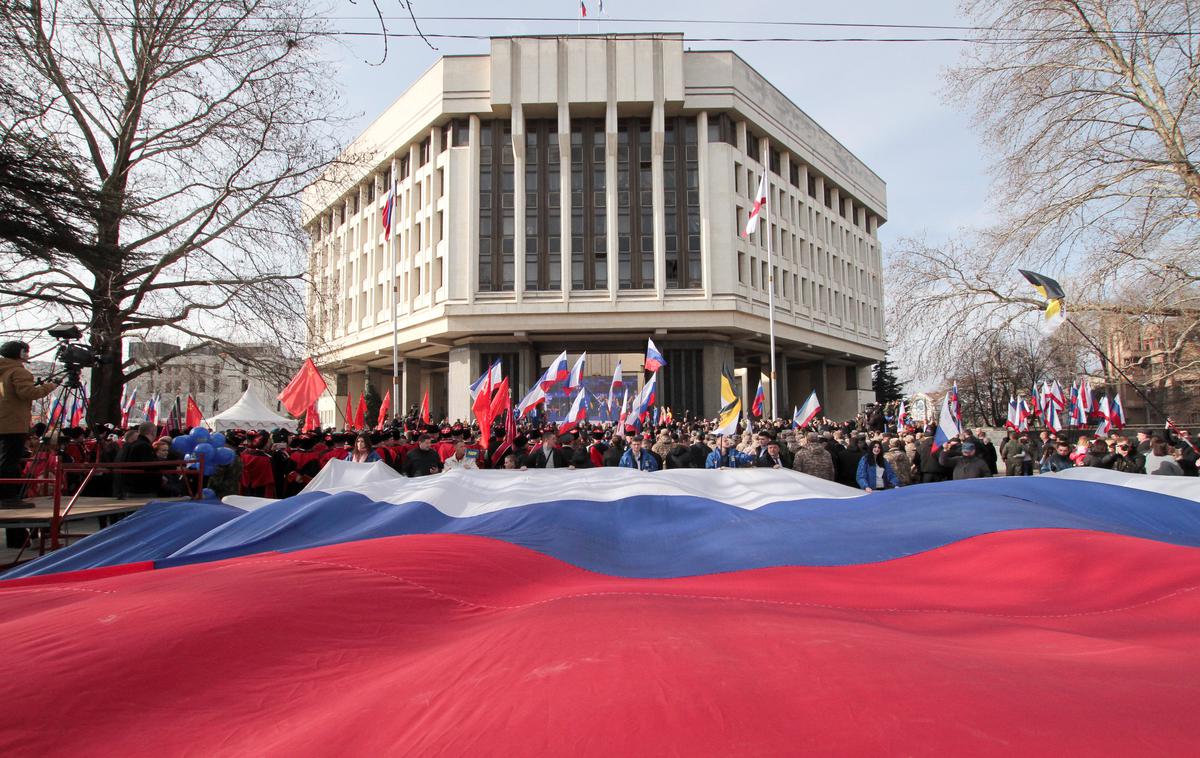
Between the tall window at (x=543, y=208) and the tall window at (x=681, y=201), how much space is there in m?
6.56

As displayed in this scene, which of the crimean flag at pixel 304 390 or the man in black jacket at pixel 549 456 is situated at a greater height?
the crimean flag at pixel 304 390

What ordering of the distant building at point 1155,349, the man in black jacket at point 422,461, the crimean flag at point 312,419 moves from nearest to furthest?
the man in black jacket at point 422,461
the distant building at point 1155,349
the crimean flag at point 312,419

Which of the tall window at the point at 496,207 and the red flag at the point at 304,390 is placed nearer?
the red flag at the point at 304,390

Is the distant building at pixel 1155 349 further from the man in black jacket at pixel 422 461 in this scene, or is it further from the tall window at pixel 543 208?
the tall window at pixel 543 208

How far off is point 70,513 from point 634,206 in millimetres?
37169

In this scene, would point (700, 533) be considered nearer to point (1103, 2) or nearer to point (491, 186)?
point (1103, 2)

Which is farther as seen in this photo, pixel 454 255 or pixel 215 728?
pixel 454 255

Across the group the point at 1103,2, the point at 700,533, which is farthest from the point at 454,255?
the point at 700,533

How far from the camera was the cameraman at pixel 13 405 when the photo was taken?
25.1 ft

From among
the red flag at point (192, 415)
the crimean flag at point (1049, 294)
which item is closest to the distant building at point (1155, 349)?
the crimean flag at point (1049, 294)

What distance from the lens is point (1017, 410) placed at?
96.8 ft

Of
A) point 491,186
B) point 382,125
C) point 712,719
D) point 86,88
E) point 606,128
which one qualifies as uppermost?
point 382,125

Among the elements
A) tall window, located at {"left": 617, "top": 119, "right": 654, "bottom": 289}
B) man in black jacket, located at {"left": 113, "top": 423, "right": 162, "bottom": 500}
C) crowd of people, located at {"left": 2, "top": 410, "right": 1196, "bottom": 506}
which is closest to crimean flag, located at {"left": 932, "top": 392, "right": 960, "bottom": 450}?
crowd of people, located at {"left": 2, "top": 410, "right": 1196, "bottom": 506}

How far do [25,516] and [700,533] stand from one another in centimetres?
620
